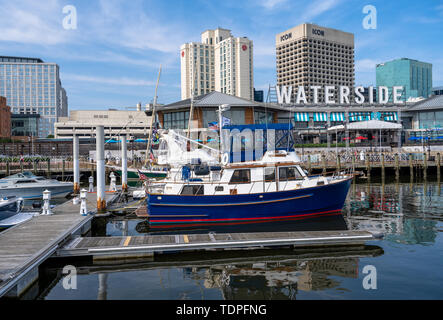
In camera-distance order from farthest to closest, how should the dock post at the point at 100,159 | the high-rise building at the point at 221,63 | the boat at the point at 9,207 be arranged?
the high-rise building at the point at 221,63 < the dock post at the point at 100,159 < the boat at the point at 9,207

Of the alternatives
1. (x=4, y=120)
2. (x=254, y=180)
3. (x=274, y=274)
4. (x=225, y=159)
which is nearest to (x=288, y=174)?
(x=254, y=180)

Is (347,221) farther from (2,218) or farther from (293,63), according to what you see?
(293,63)

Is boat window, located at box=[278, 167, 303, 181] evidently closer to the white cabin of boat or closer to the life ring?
the white cabin of boat

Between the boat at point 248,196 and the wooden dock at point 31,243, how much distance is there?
4.12 metres

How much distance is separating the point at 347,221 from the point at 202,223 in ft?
25.6

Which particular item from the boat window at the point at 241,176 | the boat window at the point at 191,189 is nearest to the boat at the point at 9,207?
the boat window at the point at 191,189

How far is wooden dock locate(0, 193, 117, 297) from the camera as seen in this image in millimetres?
9656

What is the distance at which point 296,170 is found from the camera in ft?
62.6

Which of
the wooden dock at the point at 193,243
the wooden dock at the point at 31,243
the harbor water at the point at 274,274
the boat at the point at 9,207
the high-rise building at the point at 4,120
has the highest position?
the high-rise building at the point at 4,120

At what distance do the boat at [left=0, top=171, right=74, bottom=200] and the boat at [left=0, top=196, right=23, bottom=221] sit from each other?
9.69 metres

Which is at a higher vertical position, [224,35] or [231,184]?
[224,35]

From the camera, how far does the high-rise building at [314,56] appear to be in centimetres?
17000

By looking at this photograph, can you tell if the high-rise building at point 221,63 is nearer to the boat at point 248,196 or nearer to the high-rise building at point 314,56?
the high-rise building at point 314,56
